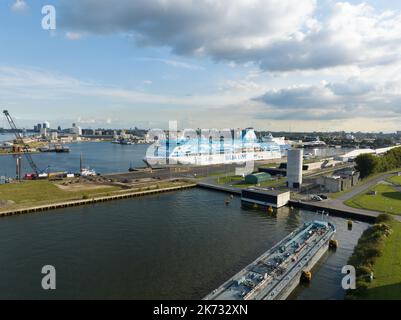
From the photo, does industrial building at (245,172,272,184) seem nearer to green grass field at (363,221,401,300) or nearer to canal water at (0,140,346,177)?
green grass field at (363,221,401,300)

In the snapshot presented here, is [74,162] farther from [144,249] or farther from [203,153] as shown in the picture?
[144,249]

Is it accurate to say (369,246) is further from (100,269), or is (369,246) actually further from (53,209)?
(53,209)

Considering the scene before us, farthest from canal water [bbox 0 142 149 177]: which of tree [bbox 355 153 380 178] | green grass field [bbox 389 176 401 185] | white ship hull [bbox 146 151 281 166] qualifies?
green grass field [bbox 389 176 401 185]

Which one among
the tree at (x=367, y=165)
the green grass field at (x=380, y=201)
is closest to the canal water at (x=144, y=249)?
the green grass field at (x=380, y=201)

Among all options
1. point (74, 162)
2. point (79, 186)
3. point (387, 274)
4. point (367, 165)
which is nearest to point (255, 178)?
point (367, 165)

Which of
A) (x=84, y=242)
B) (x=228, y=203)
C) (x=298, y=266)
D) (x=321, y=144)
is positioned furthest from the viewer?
(x=321, y=144)

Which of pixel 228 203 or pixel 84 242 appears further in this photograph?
pixel 228 203

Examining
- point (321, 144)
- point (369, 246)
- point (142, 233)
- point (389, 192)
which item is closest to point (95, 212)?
point (142, 233)
